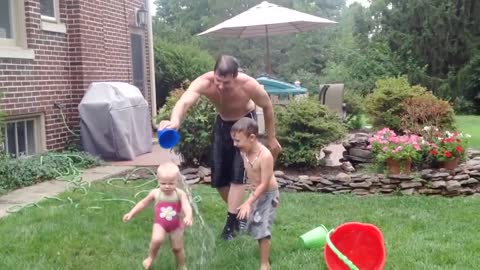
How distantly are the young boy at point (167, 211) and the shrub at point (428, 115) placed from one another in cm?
493

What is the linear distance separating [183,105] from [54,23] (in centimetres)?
540

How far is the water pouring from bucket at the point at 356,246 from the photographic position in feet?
12.7

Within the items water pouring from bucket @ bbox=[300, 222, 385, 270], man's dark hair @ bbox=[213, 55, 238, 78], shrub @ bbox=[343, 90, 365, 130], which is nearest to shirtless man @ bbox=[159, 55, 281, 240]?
man's dark hair @ bbox=[213, 55, 238, 78]

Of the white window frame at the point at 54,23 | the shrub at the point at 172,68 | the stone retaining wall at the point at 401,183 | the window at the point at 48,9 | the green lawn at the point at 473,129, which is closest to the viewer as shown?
the stone retaining wall at the point at 401,183

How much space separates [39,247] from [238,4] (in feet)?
143

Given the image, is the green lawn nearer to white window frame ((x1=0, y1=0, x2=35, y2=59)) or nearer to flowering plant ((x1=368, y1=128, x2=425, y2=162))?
flowering plant ((x1=368, y1=128, x2=425, y2=162))

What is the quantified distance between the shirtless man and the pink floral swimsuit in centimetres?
52

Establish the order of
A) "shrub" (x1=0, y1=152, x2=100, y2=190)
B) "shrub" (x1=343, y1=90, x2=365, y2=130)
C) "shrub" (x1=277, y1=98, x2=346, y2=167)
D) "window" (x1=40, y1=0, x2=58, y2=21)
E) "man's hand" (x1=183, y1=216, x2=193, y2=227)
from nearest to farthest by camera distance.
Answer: "man's hand" (x1=183, y1=216, x2=193, y2=227) → "shrub" (x1=0, y1=152, x2=100, y2=190) → "shrub" (x1=277, y1=98, x2=346, y2=167) → "window" (x1=40, y1=0, x2=58, y2=21) → "shrub" (x1=343, y1=90, x2=365, y2=130)

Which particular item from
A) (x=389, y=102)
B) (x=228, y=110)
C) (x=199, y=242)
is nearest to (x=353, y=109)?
(x=389, y=102)

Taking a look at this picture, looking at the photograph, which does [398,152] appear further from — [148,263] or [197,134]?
[148,263]

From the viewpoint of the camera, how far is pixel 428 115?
8.31 metres

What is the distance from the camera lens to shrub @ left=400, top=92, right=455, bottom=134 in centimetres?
823

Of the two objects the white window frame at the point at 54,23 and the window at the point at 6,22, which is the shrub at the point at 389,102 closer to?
the white window frame at the point at 54,23

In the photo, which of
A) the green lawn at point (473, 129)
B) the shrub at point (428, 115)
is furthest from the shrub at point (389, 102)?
the green lawn at point (473, 129)
